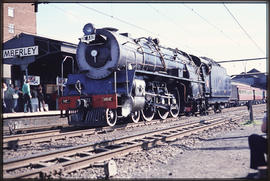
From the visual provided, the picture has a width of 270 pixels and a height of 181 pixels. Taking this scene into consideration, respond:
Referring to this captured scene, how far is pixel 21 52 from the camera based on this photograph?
54.7 feet

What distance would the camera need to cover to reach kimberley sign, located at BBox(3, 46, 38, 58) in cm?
1630

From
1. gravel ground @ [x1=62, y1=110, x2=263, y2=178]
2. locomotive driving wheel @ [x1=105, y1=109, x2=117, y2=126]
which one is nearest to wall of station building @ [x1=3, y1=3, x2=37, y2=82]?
locomotive driving wheel @ [x1=105, y1=109, x2=117, y2=126]

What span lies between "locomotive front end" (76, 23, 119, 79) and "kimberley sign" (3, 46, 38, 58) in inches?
273

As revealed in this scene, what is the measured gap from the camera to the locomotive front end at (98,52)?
9.90 metres

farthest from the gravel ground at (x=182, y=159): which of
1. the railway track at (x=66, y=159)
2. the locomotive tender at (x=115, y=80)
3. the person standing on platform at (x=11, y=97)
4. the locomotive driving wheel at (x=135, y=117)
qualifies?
the person standing on platform at (x=11, y=97)

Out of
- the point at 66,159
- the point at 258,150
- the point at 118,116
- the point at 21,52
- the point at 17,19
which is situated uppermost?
the point at 17,19

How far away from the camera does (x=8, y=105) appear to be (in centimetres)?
1260

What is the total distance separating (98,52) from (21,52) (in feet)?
28.0

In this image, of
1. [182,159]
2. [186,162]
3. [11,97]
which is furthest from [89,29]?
[186,162]

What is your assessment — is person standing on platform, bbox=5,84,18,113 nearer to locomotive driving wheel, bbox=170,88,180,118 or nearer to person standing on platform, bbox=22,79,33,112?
person standing on platform, bbox=22,79,33,112

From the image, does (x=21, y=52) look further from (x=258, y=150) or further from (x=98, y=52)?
(x=258, y=150)

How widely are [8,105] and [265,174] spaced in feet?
38.0

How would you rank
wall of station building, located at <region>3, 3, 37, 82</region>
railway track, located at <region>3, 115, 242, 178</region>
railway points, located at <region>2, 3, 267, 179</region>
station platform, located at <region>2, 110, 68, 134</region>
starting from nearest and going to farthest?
railway track, located at <region>3, 115, 242, 178</region>, railway points, located at <region>2, 3, 267, 179</region>, station platform, located at <region>2, 110, 68, 134</region>, wall of station building, located at <region>3, 3, 37, 82</region>

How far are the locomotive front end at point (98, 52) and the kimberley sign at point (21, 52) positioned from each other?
6.93 metres
